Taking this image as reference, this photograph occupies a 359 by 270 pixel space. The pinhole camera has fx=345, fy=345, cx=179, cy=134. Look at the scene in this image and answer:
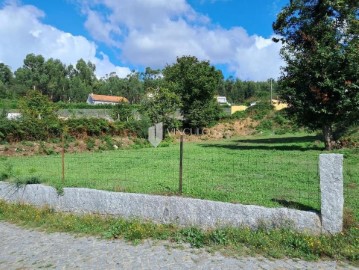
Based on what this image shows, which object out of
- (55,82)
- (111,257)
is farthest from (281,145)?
(55,82)

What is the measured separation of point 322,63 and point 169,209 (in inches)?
453

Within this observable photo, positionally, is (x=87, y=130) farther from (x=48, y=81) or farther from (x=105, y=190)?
(x=48, y=81)

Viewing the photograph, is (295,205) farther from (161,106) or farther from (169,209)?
(161,106)

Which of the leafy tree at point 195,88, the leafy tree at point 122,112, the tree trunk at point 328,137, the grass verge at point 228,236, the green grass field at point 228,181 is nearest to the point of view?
the grass verge at point 228,236

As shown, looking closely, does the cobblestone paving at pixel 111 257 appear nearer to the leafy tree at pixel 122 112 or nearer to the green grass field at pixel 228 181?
the green grass field at pixel 228 181

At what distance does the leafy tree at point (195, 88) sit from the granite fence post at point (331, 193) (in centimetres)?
3264

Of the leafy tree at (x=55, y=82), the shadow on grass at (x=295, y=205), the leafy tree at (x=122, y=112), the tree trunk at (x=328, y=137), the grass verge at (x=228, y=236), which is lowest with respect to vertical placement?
the grass verge at (x=228, y=236)

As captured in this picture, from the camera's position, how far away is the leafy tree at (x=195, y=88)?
38625 mm

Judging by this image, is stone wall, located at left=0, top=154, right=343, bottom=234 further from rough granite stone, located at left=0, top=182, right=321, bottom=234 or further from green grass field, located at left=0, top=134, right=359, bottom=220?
green grass field, located at left=0, top=134, right=359, bottom=220

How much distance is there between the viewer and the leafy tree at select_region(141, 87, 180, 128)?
110ft

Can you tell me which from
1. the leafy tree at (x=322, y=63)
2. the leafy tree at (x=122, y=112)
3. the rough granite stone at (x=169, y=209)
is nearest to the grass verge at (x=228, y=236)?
the rough granite stone at (x=169, y=209)

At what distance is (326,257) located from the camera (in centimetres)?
489

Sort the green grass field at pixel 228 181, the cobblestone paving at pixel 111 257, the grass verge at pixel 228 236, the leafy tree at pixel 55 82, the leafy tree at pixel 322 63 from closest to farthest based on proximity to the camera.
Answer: the cobblestone paving at pixel 111 257
the grass verge at pixel 228 236
the green grass field at pixel 228 181
the leafy tree at pixel 322 63
the leafy tree at pixel 55 82

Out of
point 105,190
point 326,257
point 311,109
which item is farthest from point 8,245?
point 311,109
